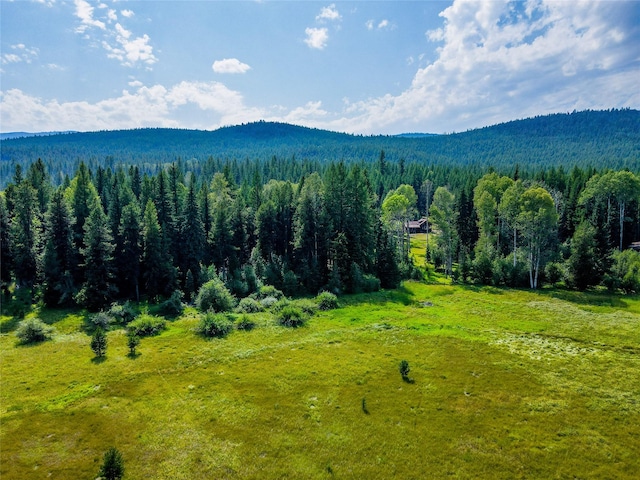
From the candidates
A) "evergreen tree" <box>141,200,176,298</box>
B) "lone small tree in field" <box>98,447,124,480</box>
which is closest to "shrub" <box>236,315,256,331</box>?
"evergreen tree" <box>141,200,176,298</box>

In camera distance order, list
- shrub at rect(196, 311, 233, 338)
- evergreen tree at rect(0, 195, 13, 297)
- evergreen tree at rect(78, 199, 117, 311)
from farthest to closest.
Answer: evergreen tree at rect(0, 195, 13, 297)
evergreen tree at rect(78, 199, 117, 311)
shrub at rect(196, 311, 233, 338)

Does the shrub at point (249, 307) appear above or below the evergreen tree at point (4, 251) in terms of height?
below

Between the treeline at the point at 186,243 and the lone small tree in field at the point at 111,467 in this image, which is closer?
the lone small tree in field at the point at 111,467

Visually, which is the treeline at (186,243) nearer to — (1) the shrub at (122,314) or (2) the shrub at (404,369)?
(1) the shrub at (122,314)

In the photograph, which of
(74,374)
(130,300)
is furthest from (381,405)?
(130,300)

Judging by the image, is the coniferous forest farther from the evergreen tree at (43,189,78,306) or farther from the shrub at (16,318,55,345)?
the shrub at (16,318,55,345)

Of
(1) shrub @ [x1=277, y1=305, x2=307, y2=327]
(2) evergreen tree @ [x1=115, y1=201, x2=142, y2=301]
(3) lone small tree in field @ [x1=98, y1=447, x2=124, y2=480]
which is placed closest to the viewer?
(3) lone small tree in field @ [x1=98, y1=447, x2=124, y2=480]

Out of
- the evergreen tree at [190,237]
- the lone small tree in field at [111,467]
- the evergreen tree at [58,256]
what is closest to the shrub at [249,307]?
the evergreen tree at [190,237]
